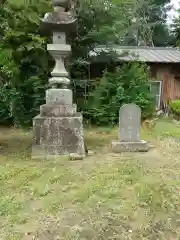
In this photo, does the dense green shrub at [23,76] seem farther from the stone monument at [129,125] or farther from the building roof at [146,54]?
the stone monument at [129,125]

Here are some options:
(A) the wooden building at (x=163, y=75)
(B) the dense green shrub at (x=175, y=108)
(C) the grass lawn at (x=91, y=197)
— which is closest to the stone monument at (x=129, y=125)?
(C) the grass lawn at (x=91, y=197)

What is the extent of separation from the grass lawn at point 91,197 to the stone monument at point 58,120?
0.36 metres

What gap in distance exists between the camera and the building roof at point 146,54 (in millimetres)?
12249

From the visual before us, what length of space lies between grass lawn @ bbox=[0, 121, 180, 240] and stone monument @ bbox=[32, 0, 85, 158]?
1.18 ft

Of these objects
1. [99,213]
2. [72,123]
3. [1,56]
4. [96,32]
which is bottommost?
[99,213]

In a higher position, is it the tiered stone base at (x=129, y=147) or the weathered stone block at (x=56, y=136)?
the weathered stone block at (x=56, y=136)

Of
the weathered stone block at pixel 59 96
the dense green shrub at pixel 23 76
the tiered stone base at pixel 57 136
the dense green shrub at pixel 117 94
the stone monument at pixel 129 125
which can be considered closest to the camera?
the tiered stone base at pixel 57 136

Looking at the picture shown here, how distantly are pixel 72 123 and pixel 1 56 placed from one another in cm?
247

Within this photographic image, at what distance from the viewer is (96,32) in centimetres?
1052

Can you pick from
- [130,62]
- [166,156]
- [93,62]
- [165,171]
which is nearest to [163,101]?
[130,62]

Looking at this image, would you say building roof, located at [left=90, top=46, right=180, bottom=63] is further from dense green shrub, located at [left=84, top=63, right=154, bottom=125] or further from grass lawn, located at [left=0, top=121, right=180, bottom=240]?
grass lawn, located at [left=0, top=121, right=180, bottom=240]

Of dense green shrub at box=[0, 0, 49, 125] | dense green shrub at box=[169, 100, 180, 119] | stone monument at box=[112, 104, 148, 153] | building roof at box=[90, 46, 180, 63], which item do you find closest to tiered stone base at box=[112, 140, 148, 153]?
stone monument at box=[112, 104, 148, 153]

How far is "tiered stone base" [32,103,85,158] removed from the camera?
6109 mm

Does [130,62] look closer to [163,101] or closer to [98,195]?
[163,101]
